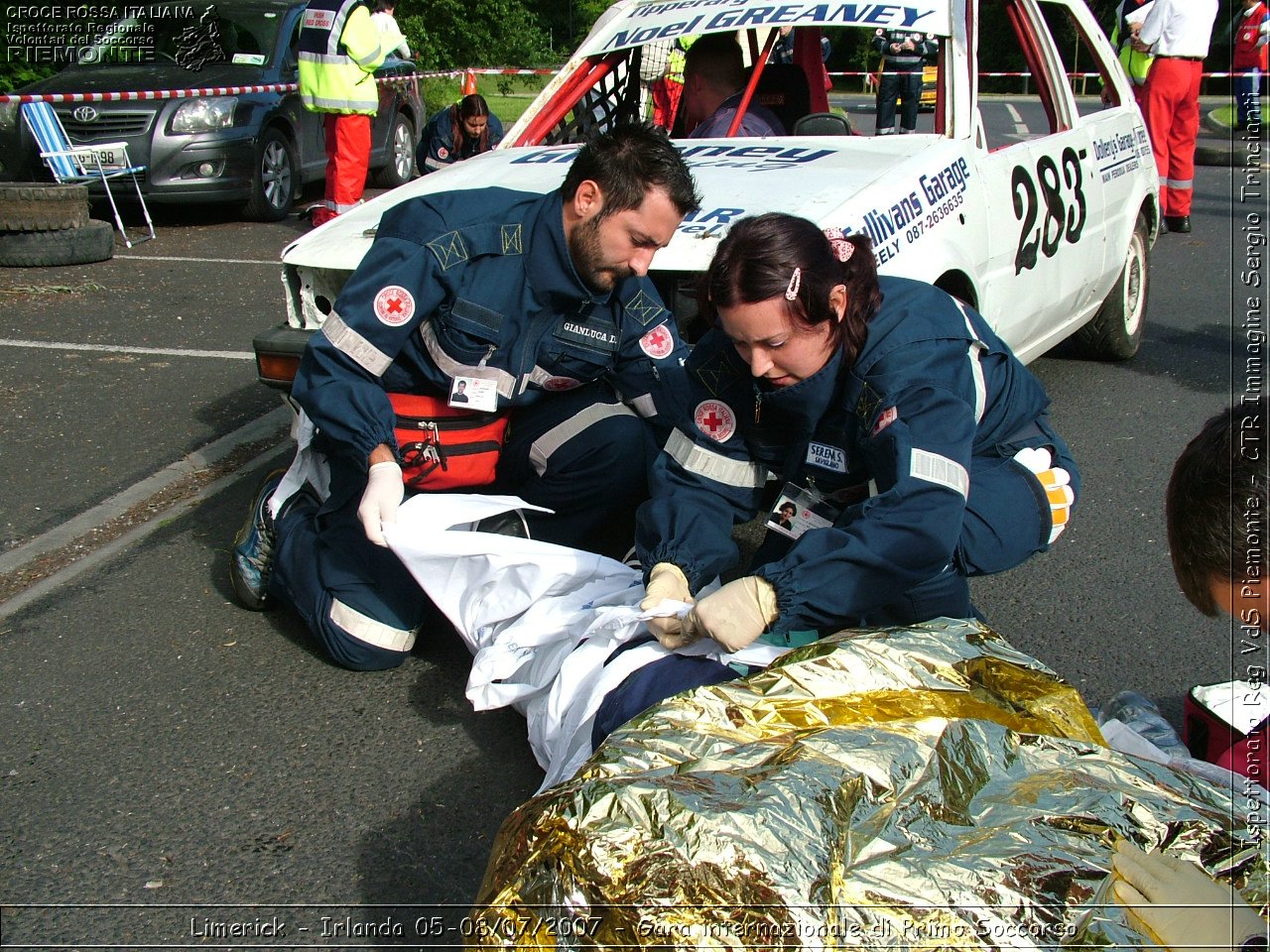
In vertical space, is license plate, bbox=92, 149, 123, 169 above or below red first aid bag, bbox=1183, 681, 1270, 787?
above

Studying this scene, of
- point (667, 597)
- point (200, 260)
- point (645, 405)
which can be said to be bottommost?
point (200, 260)

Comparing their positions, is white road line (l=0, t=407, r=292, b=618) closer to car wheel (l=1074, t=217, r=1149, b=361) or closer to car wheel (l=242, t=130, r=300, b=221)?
car wheel (l=1074, t=217, r=1149, b=361)

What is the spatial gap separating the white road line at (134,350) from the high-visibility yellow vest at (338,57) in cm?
359

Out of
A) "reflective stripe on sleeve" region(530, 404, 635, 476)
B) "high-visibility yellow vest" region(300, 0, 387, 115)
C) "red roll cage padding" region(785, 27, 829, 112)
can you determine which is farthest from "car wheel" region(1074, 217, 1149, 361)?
"high-visibility yellow vest" region(300, 0, 387, 115)

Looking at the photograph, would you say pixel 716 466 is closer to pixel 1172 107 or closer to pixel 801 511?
pixel 801 511

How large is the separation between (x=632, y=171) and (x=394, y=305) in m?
0.69

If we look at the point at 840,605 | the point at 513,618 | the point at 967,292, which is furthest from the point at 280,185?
the point at 840,605

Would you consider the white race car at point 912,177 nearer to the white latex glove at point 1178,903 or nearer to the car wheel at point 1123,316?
the car wheel at point 1123,316

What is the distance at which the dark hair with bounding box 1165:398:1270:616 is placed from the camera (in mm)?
1667

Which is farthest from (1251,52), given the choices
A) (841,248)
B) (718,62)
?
(841,248)

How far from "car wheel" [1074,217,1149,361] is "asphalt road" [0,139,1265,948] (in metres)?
0.40

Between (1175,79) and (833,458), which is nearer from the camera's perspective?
(833,458)

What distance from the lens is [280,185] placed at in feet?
33.6

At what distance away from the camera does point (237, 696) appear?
3.07m
